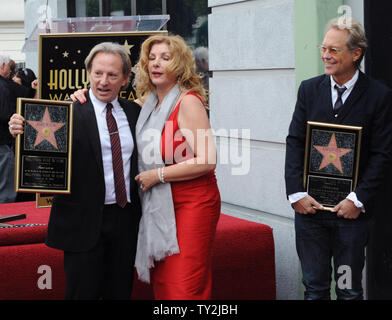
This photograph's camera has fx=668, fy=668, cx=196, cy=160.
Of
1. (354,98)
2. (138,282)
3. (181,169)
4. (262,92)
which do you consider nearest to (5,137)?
(262,92)

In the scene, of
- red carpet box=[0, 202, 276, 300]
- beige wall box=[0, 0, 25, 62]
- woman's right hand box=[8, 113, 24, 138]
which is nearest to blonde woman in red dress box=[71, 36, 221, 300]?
woman's right hand box=[8, 113, 24, 138]

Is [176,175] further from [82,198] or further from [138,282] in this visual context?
[138,282]

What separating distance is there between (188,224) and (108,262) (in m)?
0.46

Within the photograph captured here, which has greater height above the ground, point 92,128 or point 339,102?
point 339,102

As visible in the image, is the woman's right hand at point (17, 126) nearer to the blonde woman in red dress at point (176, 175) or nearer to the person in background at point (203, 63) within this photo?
the blonde woman in red dress at point (176, 175)

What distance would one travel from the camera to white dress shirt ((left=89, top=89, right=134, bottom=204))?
A: 3359 millimetres

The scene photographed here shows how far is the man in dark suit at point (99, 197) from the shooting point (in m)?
3.32

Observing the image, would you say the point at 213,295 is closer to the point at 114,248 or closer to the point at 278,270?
the point at 278,270

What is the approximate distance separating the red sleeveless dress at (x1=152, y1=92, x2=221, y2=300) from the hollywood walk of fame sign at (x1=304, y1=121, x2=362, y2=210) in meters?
0.59

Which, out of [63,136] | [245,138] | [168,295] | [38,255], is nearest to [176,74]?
[63,136]

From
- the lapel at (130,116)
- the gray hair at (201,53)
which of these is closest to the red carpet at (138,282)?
the lapel at (130,116)

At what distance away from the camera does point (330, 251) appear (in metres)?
3.82

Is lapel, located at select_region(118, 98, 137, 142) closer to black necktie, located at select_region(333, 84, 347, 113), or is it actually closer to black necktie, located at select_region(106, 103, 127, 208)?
black necktie, located at select_region(106, 103, 127, 208)

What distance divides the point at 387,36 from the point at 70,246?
8.24 ft
